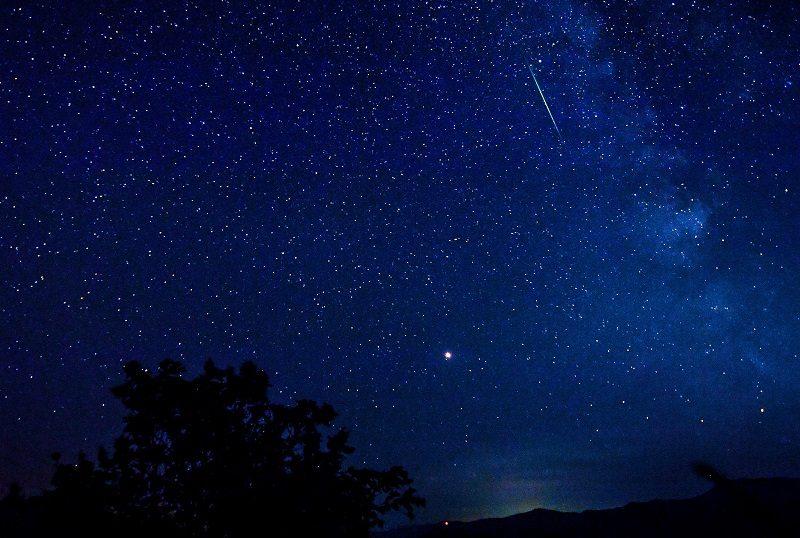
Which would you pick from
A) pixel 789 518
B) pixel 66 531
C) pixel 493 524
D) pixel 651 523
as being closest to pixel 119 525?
pixel 66 531

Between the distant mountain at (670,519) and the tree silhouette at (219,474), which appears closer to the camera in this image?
the tree silhouette at (219,474)

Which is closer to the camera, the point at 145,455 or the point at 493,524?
the point at 145,455

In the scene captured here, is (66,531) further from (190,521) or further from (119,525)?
(190,521)

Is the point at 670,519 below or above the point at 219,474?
below

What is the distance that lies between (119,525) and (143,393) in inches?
85.7

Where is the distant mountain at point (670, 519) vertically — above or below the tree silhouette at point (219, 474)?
below

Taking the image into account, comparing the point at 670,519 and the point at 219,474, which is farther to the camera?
the point at 670,519

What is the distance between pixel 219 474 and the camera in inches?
338

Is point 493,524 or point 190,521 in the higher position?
point 190,521

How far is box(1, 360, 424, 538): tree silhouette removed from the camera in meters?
7.95

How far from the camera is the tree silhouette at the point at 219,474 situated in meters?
7.95

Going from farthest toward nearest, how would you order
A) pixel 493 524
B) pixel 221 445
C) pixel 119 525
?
pixel 493 524 → pixel 221 445 → pixel 119 525

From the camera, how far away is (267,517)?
7906 mm

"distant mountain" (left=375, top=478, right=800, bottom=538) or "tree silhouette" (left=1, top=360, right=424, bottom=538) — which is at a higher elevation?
"tree silhouette" (left=1, top=360, right=424, bottom=538)
